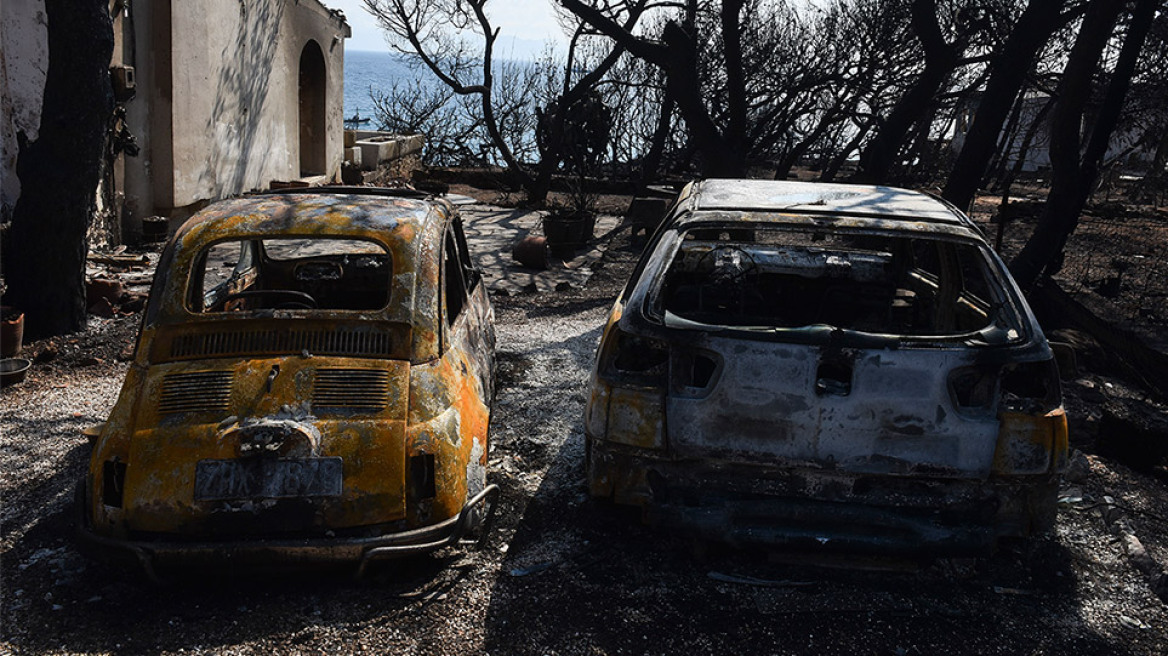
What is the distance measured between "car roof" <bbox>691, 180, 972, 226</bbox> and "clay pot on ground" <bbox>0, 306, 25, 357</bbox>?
204 inches

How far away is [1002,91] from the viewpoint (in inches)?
380

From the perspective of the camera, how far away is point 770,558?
13.1 feet

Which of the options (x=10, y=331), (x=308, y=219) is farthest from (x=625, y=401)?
(x=10, y=331)

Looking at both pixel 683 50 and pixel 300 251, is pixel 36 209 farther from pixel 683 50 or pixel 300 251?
Result: pixel 683 50

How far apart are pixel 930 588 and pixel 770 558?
673 mm

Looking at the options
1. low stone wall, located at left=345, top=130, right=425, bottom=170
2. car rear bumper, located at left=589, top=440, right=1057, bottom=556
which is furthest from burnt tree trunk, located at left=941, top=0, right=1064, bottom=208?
low stone wall, located at left=345, top=130, right=425, bottom=170

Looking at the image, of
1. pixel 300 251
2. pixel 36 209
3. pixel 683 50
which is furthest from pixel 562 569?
pixel 683 50

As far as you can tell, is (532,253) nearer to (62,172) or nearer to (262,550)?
(62,172)

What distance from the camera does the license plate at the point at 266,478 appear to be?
3541 millimetres

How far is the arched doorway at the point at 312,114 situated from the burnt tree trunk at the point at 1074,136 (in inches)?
505

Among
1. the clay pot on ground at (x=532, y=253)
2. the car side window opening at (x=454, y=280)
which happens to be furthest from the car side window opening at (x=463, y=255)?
the clay pot on ground at (x=532, y=253)

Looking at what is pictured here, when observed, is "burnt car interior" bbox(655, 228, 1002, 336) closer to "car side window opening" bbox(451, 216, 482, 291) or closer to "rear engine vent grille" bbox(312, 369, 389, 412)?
"car side window opening" bbox(451, 216, 482, 291)

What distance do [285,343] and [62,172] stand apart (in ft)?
14.0

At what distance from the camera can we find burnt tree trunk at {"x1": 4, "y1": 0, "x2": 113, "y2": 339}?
22.9 ft
